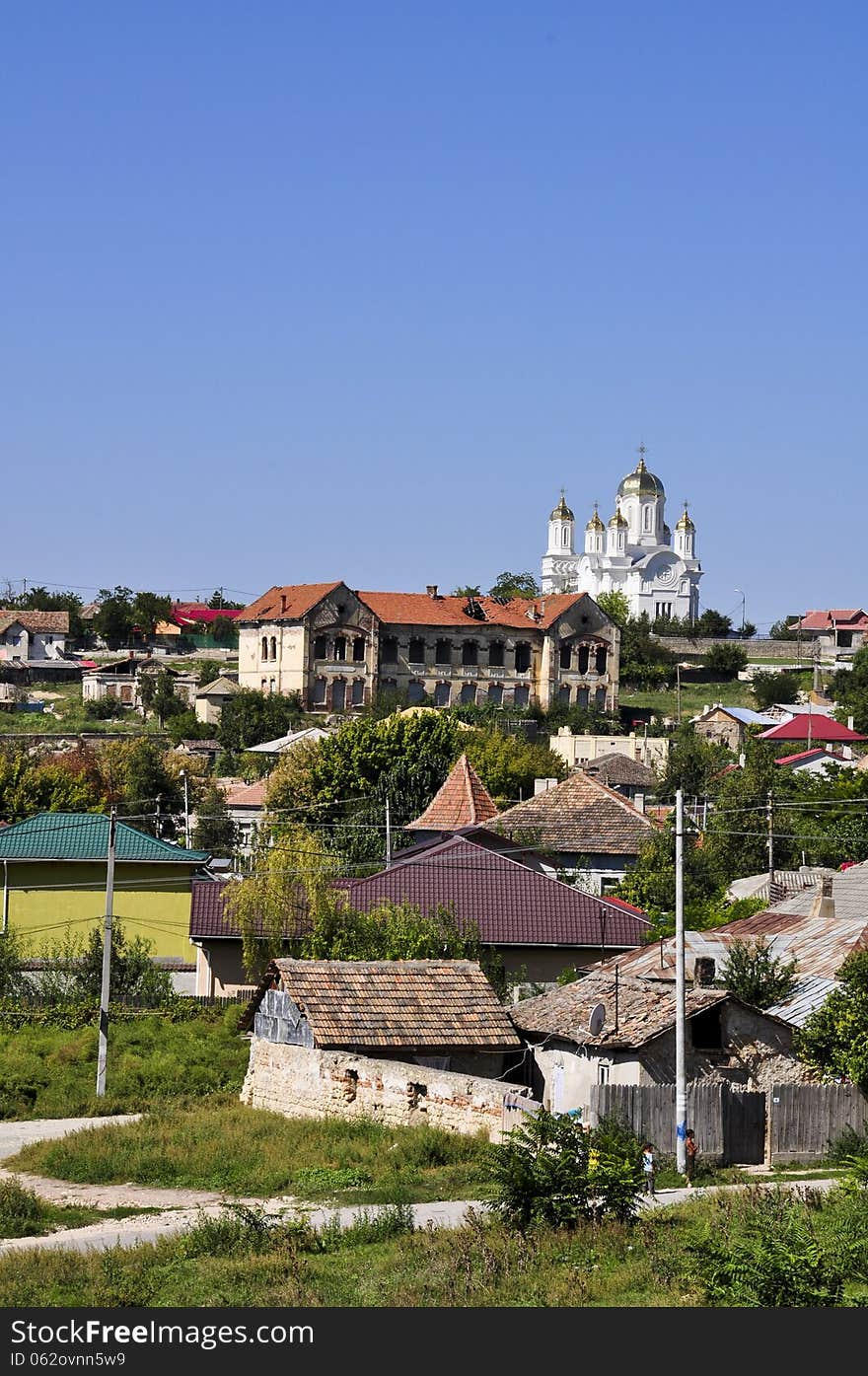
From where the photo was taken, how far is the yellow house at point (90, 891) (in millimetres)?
48156

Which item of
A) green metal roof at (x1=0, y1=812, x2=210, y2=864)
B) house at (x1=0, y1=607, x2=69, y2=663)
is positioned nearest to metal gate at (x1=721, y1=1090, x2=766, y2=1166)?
green metal roof at (x1=0, y1=812, x2=210, y2=864)

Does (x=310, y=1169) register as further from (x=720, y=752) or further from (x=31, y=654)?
(x=31, y=654)

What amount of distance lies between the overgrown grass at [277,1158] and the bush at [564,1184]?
2.40m

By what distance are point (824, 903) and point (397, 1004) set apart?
37.3ft

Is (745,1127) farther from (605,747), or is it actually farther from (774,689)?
(774,689)

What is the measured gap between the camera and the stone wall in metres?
25.4

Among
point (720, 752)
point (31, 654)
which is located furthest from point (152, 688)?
point (720, 752)

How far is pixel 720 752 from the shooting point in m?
87.6

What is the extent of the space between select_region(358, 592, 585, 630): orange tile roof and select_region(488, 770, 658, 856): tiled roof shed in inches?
2139

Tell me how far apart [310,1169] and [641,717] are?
94.6 metres

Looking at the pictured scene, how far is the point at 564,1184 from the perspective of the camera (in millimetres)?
19781

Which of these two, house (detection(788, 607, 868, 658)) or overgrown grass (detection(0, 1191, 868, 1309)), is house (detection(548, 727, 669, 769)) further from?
overgrown grass (detection(0, 1191, 868, 1309))

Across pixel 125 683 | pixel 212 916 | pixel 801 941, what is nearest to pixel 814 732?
pixel 125 683

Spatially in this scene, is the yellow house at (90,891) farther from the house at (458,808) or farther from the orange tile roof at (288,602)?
the orange tile roof at (288,602)
